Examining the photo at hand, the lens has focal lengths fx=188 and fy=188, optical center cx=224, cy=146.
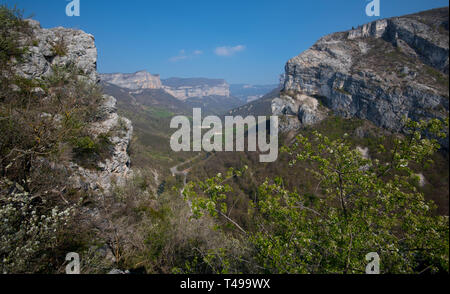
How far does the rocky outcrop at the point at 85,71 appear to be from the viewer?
39.3 feet

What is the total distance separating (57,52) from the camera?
15.6 m

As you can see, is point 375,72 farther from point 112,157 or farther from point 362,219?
point 112,157

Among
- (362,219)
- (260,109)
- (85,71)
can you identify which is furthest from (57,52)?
(260,109)

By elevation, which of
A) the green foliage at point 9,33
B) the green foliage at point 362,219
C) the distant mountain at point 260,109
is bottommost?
the green foliage at point 362,219

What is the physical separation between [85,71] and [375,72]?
104489 mm

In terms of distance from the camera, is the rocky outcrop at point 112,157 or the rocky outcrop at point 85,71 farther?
the rocky outcrop at point 85,71

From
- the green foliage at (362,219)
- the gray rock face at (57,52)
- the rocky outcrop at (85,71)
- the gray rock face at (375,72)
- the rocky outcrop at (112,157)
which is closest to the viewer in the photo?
Answer: the green foliage at (362,219)

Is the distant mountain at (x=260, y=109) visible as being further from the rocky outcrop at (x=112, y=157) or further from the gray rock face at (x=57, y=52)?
the rocky outcrop at (x=112, y=157)

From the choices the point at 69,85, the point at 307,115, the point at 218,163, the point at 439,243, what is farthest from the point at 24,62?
the point at 307,115


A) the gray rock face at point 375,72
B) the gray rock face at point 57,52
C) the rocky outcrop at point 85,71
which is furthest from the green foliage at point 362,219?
the gray rock face at point 375,72

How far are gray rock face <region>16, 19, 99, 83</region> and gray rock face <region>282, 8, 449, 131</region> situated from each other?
73.1 metres

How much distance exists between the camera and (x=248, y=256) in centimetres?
704

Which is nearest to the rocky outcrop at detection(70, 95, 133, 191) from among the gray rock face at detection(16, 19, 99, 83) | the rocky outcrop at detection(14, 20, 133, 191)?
the rocky outcrop at detection(14, 20, 133, 191)

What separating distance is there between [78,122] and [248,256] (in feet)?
33.5
